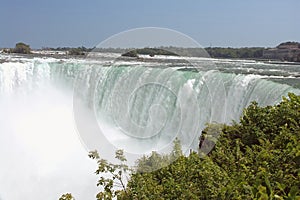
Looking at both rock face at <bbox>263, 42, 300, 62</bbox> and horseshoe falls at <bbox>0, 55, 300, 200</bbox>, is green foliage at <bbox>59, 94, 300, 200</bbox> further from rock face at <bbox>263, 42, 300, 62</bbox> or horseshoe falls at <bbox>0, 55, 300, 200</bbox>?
rock face at <bbox>263, 42, 300, 62</bbox>

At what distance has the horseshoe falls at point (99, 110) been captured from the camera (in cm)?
463

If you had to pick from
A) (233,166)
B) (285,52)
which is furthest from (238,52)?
(233,166)

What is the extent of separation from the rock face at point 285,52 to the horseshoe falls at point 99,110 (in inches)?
461

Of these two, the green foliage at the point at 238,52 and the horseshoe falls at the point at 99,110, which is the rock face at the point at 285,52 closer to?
the green foliage at the point at 238,52

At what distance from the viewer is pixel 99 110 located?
5355mm

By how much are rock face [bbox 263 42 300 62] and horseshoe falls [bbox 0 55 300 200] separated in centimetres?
1171

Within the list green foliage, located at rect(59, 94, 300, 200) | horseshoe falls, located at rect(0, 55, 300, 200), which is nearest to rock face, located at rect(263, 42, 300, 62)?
horseshoe falls, located at rect(0, 55, 300, 200)

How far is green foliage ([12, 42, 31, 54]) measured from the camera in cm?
3437

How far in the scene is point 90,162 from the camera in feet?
37.1

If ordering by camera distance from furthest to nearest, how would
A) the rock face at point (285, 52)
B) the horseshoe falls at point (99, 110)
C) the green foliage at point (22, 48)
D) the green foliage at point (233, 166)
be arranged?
the green foliage at point (22, 48), the rock face at point (285, 52), the horseshoe falls at point (99, 110), the green foliage at point (233, 166)

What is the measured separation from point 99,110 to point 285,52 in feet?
78.5

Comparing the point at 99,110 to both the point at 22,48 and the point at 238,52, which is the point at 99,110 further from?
the point at 22,48

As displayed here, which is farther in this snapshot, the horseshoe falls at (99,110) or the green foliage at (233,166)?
the horseshoe falls at (99,110)

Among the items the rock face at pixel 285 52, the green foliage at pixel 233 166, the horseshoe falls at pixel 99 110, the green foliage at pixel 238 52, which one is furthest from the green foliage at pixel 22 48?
the green foliage at pixel 233 166
